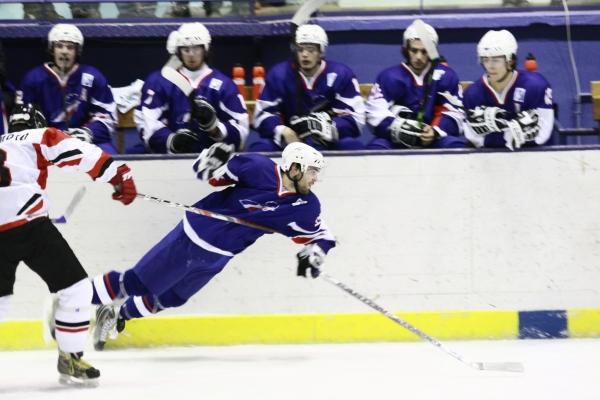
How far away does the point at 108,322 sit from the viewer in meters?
5.89

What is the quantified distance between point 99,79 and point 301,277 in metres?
1.38

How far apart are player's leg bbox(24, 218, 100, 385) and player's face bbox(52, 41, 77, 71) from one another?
148 cm

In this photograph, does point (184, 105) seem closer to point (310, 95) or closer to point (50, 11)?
point (310, 95)

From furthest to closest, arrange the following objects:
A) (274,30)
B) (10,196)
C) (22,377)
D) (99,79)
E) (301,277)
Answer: (274,30) → (99,79) → (301,277) → (22,377) → (10,196)

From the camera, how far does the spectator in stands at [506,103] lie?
6082 mm

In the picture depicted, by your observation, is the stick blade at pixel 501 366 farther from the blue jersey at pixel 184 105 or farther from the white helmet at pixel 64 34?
the white helmet at pixel 64 34

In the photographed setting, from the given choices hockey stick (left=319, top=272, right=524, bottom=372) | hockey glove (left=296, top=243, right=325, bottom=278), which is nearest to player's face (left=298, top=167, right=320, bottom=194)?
hockey glove (left=296, top=243, right=325, bottom=278)

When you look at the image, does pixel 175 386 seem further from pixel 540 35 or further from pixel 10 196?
pixel 540 35

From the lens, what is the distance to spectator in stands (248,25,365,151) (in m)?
6.26

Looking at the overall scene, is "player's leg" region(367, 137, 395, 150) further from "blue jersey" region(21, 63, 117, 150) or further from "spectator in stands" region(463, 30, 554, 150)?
"blue jersey" region(21, 63, 117, 150)

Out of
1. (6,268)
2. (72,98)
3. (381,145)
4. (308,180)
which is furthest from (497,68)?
(6,268)

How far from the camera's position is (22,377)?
5.38 meters

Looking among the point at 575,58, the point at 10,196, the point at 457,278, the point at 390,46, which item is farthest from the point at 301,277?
the point at 575,58

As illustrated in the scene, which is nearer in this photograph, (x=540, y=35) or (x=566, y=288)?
(x=566, y=288)
